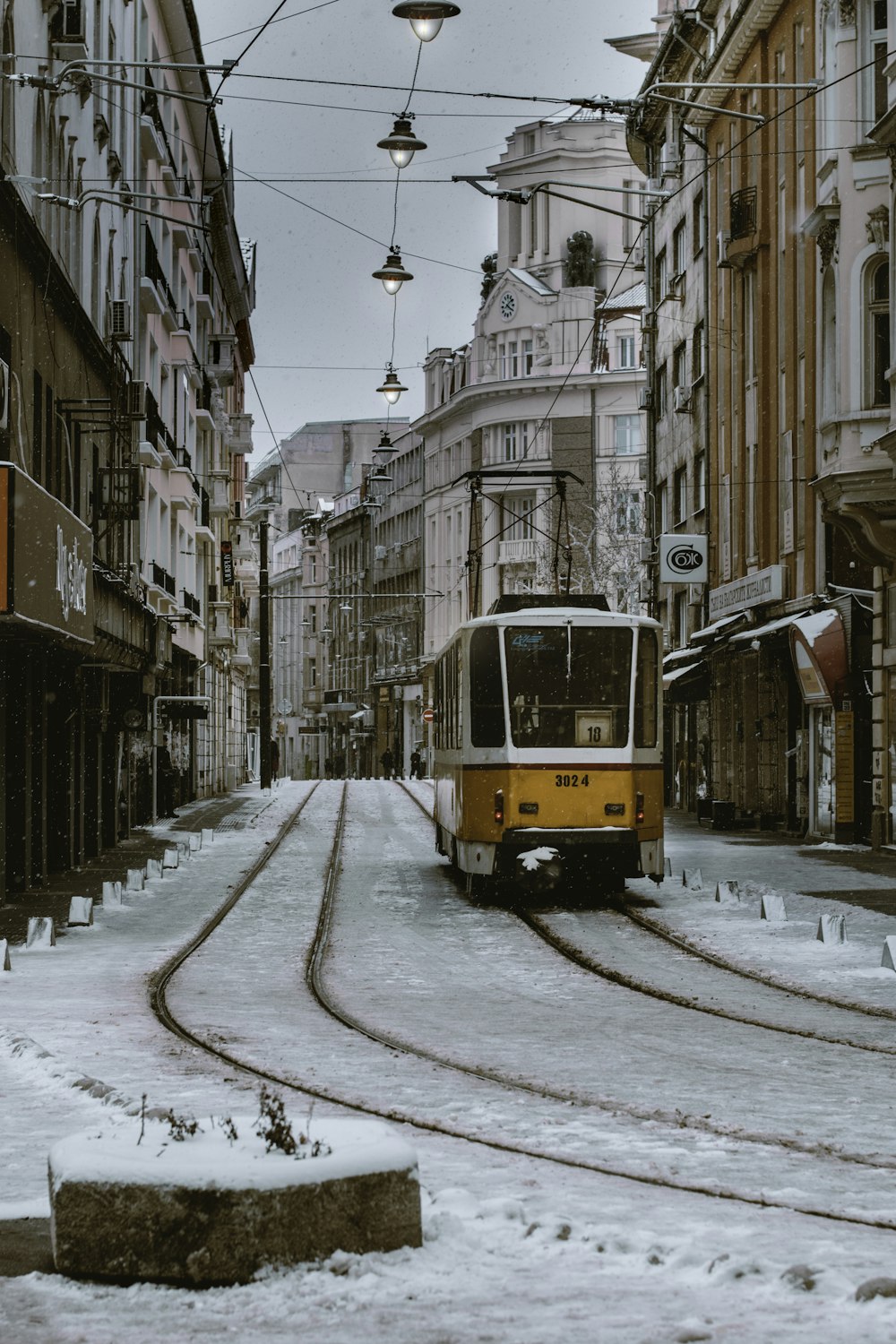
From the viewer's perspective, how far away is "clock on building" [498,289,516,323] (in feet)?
282

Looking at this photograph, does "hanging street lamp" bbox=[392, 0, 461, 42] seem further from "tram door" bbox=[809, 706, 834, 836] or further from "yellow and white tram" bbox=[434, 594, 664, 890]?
"tram door" bbox=[809, 706, 834, 836]

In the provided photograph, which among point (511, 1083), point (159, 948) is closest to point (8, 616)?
point (159, 948)

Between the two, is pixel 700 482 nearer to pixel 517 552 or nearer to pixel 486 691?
pixel 486 691

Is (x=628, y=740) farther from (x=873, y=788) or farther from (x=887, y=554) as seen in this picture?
(x=873, y=788)

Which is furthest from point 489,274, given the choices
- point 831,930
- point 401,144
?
point 831,930

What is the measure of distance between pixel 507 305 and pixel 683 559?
160ft

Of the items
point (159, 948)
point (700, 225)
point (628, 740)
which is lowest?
point (159, 948)

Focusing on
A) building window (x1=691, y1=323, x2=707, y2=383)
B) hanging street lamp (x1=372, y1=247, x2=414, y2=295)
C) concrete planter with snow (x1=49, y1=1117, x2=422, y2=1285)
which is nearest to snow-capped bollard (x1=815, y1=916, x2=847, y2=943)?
concrete planter with snow (x1=49, y1=1117, x2=422, y2=1285)

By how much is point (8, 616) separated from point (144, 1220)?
11276mm

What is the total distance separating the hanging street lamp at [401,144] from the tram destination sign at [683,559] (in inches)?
555

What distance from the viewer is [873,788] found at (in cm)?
2914

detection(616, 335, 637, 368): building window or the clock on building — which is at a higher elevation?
the clock on building

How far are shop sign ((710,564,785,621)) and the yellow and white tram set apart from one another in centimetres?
1388

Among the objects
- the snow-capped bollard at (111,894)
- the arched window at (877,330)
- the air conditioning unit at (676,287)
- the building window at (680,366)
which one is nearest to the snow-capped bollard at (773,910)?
the snow-capped bollard at (111,894)
